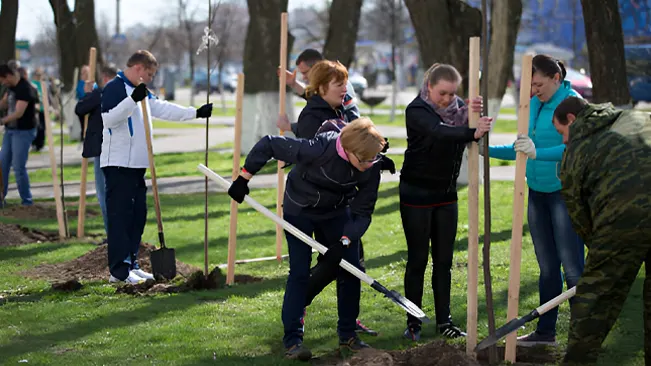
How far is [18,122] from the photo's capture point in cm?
1388

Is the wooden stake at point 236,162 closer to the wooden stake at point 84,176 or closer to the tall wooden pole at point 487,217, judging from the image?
the wooden stake at point 84,176

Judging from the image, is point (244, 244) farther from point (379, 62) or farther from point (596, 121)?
point (379, 62)

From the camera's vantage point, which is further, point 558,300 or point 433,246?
point 433,246

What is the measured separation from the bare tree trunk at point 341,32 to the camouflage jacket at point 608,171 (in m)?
15.6

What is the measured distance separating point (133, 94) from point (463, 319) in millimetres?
3302

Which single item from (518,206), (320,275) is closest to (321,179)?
(320,275)

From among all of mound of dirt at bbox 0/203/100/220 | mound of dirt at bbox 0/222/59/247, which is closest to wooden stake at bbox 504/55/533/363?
mound of dirt at bbox 0/222/59/247

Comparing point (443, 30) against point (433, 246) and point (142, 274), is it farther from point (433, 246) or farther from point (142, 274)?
point (433, 246)

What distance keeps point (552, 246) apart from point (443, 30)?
31.1ft

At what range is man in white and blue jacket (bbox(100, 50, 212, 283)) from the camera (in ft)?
28.4

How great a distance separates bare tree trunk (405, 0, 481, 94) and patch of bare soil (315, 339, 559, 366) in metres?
9.64

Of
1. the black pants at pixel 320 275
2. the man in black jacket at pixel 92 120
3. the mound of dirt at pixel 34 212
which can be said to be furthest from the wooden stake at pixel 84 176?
the black pants at pixel 320 275

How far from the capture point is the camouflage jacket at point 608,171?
16.5 feet

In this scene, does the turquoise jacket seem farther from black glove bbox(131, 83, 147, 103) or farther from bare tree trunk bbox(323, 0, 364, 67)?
bare tree trunk bbox(323, 0, 364, 67)
